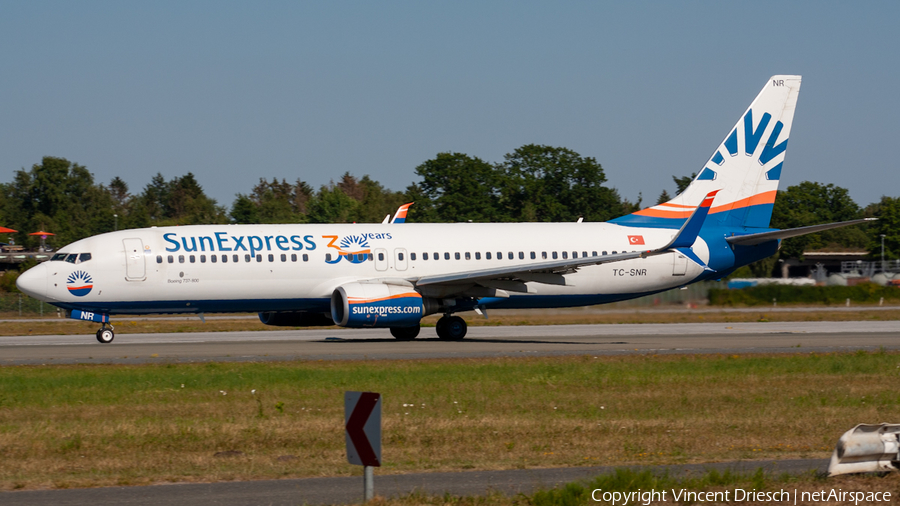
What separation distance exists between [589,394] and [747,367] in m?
5.86

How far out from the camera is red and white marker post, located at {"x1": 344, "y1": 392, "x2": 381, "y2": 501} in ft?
27.7

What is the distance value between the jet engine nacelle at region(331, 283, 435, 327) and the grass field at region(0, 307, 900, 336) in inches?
390

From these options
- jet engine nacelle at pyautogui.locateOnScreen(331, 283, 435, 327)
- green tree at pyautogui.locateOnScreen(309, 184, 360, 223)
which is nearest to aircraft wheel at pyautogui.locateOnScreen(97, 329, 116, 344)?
jet engine nacelle at pyautogui.locateOnScreen(331, 283, 435, 327)

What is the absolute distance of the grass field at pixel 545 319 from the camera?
3950 cm

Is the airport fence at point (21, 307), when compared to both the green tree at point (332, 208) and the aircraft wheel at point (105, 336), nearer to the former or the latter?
the aircraft wheel at point (105, 336)

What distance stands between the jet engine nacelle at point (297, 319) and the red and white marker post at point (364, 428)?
24.2m

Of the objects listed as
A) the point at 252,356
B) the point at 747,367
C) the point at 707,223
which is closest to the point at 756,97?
the point at 707,223

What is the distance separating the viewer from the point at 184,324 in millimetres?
44094

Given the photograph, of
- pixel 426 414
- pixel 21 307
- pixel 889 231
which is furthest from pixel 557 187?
pixel 426 414

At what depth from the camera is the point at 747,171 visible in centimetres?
3650

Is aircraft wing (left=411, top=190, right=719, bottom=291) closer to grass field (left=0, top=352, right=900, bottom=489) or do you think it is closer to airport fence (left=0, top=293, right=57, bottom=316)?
grass field (left=0, top=352, right=900, bottom=489)

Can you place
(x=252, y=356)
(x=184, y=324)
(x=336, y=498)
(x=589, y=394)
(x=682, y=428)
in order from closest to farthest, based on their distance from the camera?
(x=336, y=498) < (x=682, y=428) < (x=589, y=394) < (x=252, y=356) < (x=184, y=324)

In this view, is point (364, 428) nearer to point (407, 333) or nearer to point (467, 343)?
point (467, 343)

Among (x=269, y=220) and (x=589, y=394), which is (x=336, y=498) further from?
(x=269, y=220)
